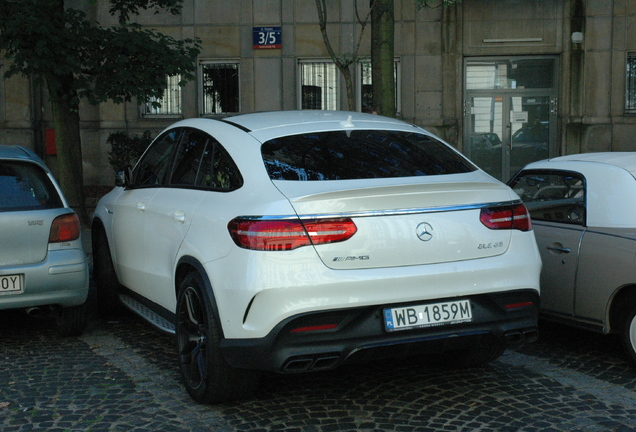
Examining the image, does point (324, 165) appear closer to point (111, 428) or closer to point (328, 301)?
point (328, 301)

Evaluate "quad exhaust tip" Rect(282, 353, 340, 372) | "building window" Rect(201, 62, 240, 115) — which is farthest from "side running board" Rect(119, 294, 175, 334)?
"building window" Rect(201, 62, 240, 115)

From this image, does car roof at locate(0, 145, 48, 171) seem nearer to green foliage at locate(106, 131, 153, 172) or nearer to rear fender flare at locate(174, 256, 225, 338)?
rear fender flare at locate(174, 256, 225, 338)

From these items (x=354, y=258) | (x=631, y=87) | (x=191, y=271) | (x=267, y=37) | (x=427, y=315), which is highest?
(x=267, y=37)

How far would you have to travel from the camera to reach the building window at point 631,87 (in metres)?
18.9

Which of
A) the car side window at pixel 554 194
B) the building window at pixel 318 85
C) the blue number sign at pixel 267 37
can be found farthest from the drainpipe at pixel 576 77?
the car side window at pixel 554 194

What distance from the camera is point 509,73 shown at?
19359 mm

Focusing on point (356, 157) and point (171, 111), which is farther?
point (171, 111)

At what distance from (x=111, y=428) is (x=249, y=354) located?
85 cm

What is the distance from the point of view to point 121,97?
11789mm

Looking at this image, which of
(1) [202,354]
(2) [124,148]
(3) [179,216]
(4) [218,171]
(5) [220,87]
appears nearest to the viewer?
(1) [202,354]

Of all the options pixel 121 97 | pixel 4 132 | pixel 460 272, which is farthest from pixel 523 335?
pixel 4 132

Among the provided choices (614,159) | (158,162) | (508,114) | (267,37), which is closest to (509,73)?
(508,114)

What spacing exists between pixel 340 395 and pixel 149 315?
1.72 m

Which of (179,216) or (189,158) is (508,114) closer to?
(189,158)
